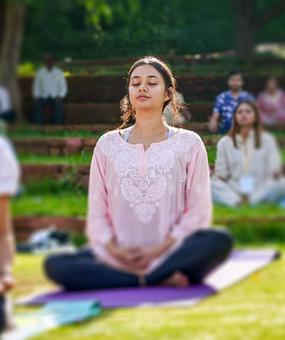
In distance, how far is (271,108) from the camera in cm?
438

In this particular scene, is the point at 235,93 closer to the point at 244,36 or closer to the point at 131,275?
the point at 244,36

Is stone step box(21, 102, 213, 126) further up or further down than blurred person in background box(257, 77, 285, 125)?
further up

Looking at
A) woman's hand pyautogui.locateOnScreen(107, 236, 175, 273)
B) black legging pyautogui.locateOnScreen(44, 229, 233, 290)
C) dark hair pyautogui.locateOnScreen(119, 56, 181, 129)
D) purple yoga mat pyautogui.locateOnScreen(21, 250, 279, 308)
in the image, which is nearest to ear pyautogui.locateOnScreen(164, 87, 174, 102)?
dark hair pyautogui.locateOnScreen(119, 56, 181, 129)

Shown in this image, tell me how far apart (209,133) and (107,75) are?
3.5 inches

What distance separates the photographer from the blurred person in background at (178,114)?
3.36 feet

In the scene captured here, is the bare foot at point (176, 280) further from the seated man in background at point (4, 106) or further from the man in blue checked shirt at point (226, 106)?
the man in blue checked shirt at point (226, 106)

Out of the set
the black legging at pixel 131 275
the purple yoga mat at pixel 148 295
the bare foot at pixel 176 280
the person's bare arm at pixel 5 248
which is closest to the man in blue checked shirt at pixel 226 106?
the person's bare arm at pixel 5 248

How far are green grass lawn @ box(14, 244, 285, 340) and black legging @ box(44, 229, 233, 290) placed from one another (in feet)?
1.35

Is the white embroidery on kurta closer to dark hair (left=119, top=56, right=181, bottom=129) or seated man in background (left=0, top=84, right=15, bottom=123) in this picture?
dark hair (left=119, top=56, right=181, bottom=129)

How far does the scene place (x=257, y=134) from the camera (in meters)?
1.46

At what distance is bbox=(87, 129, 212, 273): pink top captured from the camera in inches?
39.1

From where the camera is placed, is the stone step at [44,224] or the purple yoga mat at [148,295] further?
the stone step at [44,224]

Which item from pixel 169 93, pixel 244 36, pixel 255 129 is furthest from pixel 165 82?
pixel 244 36

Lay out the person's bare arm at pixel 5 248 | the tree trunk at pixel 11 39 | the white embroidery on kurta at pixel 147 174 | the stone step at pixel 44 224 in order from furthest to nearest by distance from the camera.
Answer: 1. the tree trunk at pixel 11 39
2. the stone step at pixel 44 224
3. the person's bare arm at pixel 5 248
4. the white embroidery on kurta at pixel 147 174
